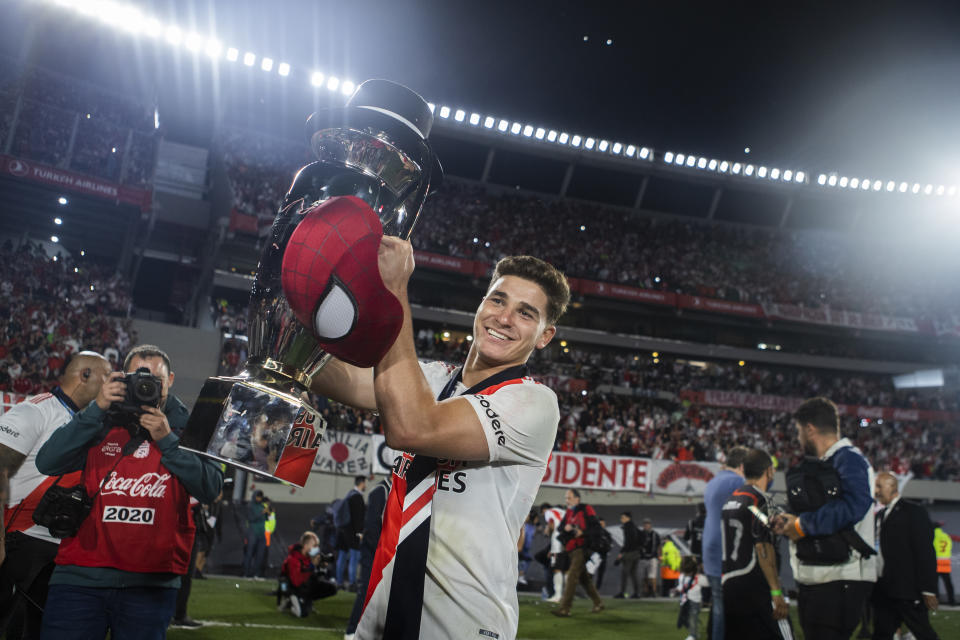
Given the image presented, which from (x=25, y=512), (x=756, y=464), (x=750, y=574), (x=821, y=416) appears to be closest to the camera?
(x=25, y=512)

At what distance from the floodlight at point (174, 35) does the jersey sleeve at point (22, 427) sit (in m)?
25.5

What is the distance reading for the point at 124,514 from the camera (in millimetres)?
2955

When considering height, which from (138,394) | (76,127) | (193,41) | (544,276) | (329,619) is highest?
(193,41)

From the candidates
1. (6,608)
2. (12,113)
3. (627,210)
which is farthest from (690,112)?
(6,608)

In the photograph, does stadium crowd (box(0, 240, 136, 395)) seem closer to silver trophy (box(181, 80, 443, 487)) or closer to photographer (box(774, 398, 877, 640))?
photographer (box(774, 398, 877, 640))

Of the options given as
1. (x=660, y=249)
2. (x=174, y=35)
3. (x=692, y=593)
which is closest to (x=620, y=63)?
(x=660, y=249)

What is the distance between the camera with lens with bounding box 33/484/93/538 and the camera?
2.78 meters

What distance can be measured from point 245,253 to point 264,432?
26993 mm

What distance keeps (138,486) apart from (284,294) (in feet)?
7.02

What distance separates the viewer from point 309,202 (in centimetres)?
152

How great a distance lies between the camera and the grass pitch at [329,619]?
7.36 meters

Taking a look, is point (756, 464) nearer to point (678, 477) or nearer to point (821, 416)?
point (821, 416)

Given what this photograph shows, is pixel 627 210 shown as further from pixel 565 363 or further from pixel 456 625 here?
pixel 456 625

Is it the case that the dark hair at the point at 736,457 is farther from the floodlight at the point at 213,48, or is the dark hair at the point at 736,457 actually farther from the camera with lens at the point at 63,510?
the floodlight at the point at 213,48
